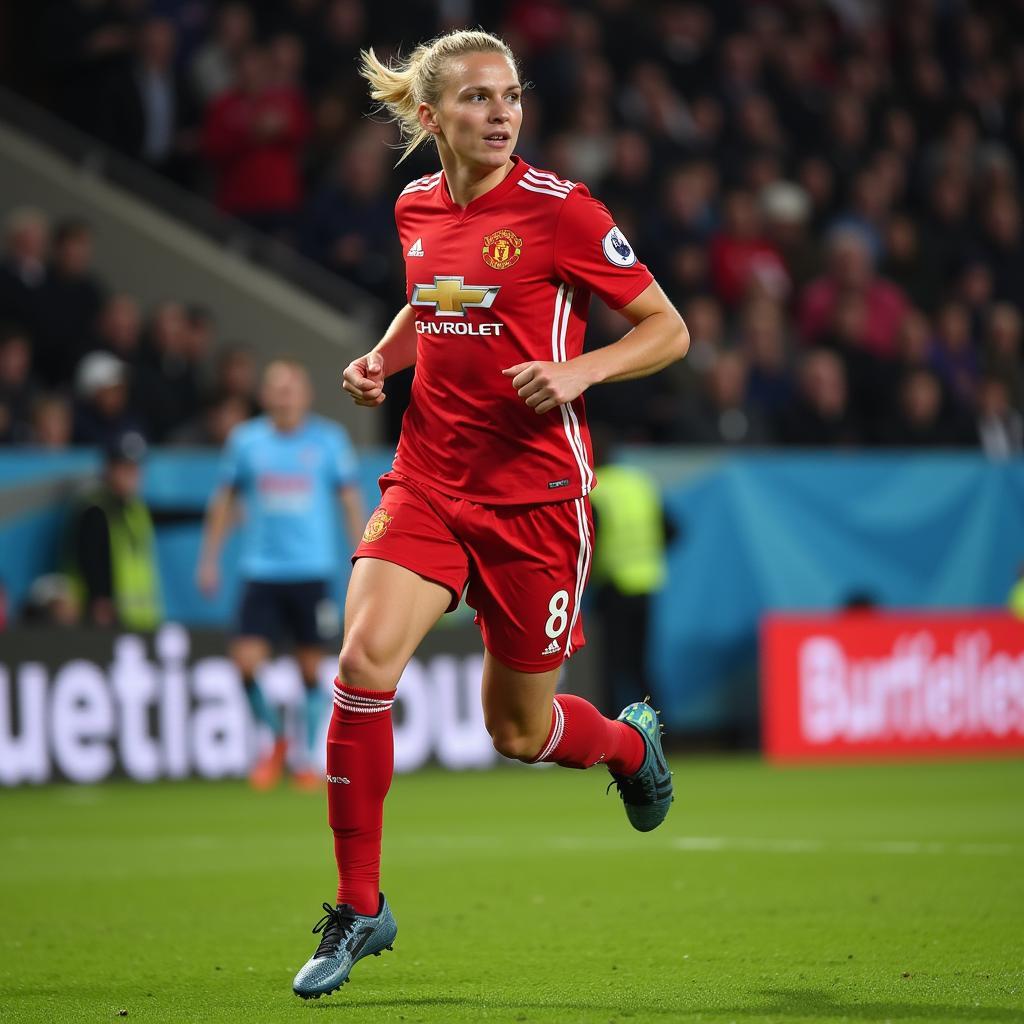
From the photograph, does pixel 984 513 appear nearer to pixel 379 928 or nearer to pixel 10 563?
pixel 10 563

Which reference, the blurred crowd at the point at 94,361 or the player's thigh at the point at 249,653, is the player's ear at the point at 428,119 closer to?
the player's thigh at the point at 249,653

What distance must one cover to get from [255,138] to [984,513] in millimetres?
6257

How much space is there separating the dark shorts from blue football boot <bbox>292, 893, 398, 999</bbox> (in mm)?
6362

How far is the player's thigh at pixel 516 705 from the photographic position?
18.2 feet

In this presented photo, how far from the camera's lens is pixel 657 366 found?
529 centimetres

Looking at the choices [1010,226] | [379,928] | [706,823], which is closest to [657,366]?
[379,928]

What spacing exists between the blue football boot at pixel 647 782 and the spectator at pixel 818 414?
9636 mm

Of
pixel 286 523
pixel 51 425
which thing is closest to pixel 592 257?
pixel 286 523

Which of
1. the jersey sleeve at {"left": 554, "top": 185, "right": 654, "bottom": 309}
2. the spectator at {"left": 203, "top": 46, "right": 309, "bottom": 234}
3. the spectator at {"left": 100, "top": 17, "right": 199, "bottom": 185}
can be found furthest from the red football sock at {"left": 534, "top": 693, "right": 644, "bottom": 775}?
the spectator at {"left": 100, "top": 17, "right": 199, "bottom": 185}

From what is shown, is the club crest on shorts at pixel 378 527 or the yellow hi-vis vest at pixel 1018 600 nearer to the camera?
the club crest on shorts at pixel 378 527

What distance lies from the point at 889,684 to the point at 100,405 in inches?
223

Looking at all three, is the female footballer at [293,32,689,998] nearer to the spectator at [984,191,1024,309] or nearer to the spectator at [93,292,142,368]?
the spectator at [93,292,142,368]

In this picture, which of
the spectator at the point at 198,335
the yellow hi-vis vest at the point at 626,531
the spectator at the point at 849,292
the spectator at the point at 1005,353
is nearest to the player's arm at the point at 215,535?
the spectator at the point at 198,335

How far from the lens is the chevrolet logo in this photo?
5336mm
